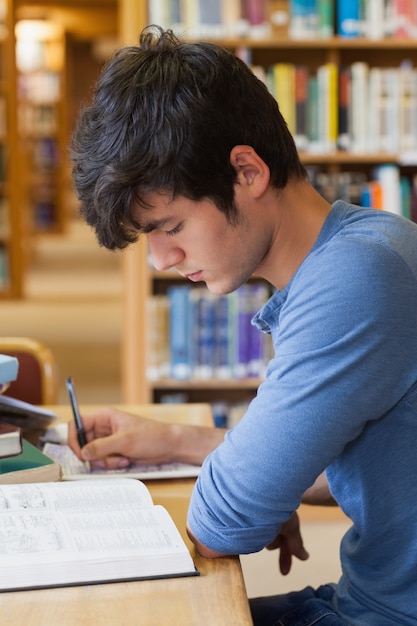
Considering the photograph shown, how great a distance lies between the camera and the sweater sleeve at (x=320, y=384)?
993mm

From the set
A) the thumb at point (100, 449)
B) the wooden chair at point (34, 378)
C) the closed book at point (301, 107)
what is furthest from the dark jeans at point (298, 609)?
the closed book at point (301, 107)

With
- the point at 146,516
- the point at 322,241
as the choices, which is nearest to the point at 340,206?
the point at 322,241

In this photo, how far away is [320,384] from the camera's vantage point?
989 mm

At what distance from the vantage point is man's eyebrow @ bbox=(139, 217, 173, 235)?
109 centimetres

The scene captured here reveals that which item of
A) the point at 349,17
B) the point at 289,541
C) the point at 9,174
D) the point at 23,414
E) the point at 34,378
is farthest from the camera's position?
the point at 9,174

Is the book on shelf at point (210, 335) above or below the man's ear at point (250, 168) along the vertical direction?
below

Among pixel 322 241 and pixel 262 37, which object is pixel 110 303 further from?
pixel 322 241

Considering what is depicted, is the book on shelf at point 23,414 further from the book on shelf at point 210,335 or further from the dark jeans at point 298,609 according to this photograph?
the book on shelf at point 210,335

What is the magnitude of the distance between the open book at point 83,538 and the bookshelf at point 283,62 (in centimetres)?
202

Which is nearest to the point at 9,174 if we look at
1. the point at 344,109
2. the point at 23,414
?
the point at 344,109

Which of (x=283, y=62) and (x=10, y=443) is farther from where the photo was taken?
(x=283, y=62)

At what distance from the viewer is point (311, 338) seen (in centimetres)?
100

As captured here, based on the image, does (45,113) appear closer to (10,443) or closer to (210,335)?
(210,335)

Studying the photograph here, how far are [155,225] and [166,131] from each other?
4.7 inches
